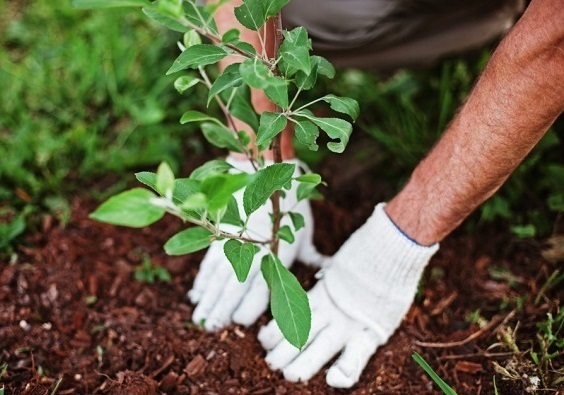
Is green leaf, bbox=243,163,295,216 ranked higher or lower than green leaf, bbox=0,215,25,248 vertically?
higher

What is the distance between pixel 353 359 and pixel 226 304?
1.17 ft

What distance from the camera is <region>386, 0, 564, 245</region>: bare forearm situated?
1054 mm

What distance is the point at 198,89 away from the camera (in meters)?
2.25

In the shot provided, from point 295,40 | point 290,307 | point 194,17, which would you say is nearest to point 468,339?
point 290,307

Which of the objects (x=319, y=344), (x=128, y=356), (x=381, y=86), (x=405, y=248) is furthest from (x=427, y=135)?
(x=128, y=356)

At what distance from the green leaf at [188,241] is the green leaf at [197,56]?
0.29 m

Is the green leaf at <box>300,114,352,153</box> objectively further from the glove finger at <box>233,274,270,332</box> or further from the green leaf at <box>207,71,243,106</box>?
the glove finger at <box>233,274,270,332</box>

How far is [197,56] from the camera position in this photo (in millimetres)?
1006

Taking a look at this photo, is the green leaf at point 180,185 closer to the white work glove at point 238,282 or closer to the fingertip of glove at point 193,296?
the white work glove at point 238,282

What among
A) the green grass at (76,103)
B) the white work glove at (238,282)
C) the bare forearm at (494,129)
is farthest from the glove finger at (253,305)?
the green grass at (76,103)

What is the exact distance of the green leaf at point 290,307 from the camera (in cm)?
113

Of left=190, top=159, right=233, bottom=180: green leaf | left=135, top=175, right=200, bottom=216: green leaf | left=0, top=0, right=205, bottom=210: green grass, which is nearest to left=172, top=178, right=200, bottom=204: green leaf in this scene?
left=135, top=175, right=200, bottom=216: green leaf

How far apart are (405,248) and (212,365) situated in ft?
1.77

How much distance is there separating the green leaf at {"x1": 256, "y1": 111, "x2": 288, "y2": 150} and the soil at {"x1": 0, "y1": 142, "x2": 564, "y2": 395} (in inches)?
24.8
